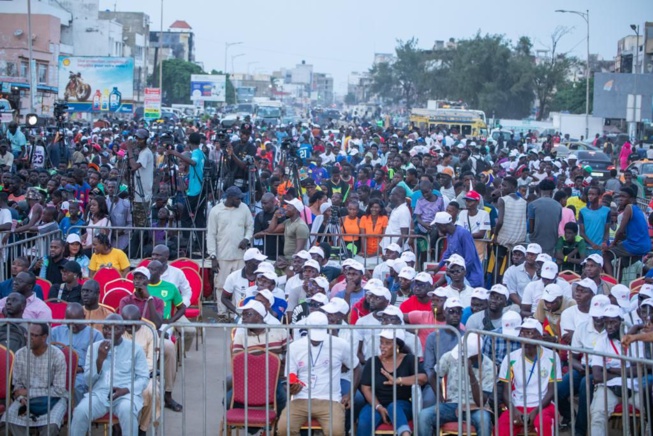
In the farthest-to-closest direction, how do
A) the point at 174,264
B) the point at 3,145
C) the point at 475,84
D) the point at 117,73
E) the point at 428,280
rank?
the point at 475,84 → the point at 117,73 → the point at 3,145 → the point at 174,264 → the point at 428,280

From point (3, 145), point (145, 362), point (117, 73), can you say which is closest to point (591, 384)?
point (145, 362)

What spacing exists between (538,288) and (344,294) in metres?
1.96

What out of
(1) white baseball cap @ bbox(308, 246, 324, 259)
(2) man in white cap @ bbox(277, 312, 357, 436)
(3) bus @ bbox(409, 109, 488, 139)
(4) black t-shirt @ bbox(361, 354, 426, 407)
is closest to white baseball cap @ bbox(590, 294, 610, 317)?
(4) black t-shirt @ bbox(361, 354, 426, 407)

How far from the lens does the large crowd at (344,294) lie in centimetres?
782

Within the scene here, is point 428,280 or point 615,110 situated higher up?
point 615,110

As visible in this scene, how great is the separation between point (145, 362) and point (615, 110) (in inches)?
2180

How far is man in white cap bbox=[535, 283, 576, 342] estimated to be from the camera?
970 centimetres

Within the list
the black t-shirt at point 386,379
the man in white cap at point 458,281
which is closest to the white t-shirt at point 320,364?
the black t-shirt at point 386,379

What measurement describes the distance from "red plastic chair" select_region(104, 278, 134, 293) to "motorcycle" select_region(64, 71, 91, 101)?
3998 centimetres

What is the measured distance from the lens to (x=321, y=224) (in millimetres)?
14195

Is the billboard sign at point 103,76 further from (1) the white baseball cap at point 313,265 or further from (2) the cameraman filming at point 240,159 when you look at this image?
(1) the white baseball cap at point 313,265

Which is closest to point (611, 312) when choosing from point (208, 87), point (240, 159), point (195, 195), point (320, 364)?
point (320, 364)

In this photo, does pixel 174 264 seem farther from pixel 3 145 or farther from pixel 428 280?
pixel 3 145

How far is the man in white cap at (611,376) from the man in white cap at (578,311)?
2.42ft
